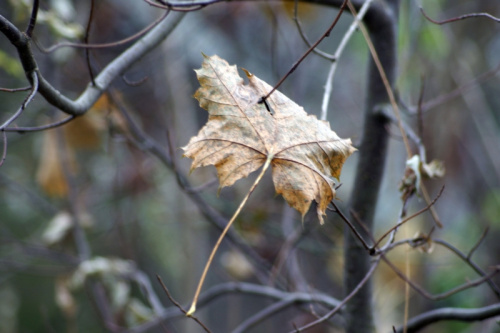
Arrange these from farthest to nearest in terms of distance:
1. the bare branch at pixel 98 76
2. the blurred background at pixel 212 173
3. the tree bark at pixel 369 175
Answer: the blurred background at pixel 212 173, the tree bark at pixel 369 175, the bare branch at pixel 98 76

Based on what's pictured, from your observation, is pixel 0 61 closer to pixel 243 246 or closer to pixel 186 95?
pixel 243 246

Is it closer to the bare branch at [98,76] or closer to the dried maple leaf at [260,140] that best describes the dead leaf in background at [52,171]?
the bare branch at [98,76]

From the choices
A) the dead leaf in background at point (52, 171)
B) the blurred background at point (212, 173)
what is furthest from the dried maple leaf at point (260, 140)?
the dead leaf in background at point (52, 171)

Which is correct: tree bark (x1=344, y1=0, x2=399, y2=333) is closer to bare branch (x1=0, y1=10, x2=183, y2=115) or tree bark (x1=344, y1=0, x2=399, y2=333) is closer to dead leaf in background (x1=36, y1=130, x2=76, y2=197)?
bare branch (x1=0, y1=10, x2=183, y2=115)

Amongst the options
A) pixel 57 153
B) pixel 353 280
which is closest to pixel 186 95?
pixel 57 153

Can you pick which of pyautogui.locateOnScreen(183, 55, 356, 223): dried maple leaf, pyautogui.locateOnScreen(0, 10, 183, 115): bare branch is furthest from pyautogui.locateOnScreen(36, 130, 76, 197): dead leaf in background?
pyautogui.locateOnScreen(183, 55, 356, 223): dried maple leaf

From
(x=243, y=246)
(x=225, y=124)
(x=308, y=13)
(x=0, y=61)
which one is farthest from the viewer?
(x=308, y=13)
